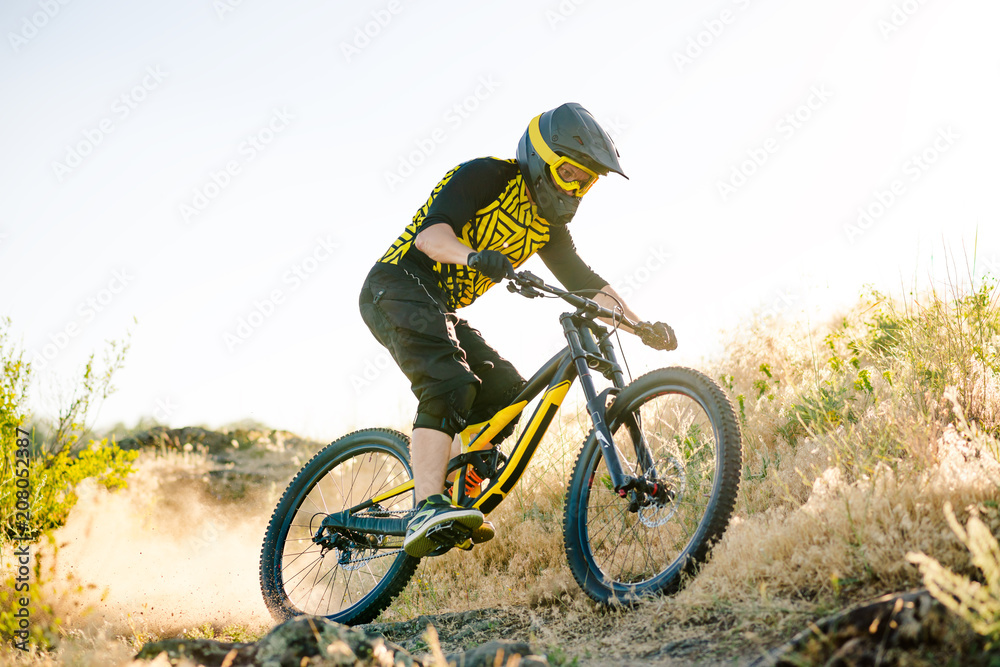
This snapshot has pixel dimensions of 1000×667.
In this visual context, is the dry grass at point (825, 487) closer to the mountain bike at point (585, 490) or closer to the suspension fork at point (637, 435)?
the mountain bike at point (585, 490)

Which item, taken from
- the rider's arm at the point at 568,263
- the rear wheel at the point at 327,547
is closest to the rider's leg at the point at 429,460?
the rear wheel at the point at 327,547

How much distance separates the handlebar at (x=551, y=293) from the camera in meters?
3.15

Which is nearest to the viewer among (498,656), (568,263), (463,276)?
(498,656)

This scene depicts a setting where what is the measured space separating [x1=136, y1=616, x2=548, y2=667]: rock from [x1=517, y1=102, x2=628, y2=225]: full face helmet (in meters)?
2.26

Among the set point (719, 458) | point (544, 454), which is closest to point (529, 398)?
point (719, 458)

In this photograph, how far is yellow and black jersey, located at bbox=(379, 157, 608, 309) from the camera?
3.48 m

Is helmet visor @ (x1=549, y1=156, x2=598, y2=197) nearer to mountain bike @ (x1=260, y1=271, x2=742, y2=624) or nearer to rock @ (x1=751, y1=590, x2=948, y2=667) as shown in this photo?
mountain bike @ (x1=260, y1=271, x2=742, y2=624)

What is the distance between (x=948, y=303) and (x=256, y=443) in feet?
31.8

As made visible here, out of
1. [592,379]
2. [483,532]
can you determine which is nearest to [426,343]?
[592,379]

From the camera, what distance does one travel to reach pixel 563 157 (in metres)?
3.44

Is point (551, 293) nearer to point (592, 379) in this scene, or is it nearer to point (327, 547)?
point (592, 379)

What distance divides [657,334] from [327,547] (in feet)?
7.88

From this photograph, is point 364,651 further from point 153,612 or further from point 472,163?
point 153,612

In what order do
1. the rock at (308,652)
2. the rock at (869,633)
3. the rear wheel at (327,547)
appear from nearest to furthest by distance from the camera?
the rock at (869,633) < the rock at (308,652) < the rear wheel at (327,547)
